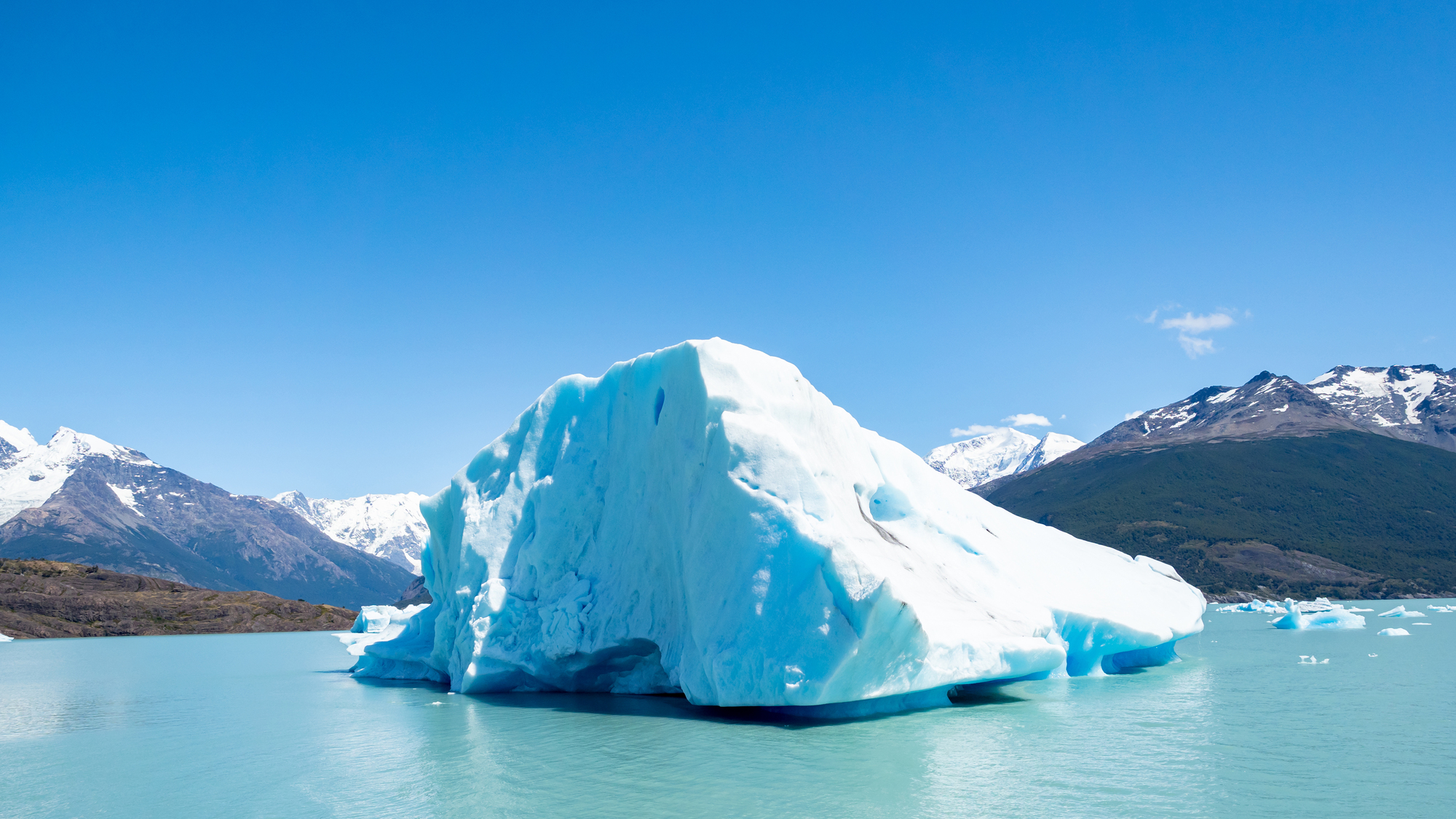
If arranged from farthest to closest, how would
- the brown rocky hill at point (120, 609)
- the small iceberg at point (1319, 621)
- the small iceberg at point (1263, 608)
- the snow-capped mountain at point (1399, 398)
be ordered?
the snow-capped mountain at point (1399, 398) < the brown rocky hill at point (120, 609) < the small iceberg at point (1263, 608) < the small iceberg at point (1319, 621)

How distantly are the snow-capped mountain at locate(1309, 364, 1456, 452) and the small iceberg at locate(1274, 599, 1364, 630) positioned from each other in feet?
474

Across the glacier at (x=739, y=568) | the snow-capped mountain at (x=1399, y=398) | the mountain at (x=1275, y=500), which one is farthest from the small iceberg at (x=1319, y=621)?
the snow-capped mountain at (x=1399, y=398)

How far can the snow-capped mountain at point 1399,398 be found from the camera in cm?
16812

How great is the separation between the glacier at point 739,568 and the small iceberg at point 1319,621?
67.6 feet

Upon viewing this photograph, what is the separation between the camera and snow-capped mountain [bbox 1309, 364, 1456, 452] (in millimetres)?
168125

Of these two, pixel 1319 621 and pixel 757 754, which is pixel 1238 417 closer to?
pixel 1319 621

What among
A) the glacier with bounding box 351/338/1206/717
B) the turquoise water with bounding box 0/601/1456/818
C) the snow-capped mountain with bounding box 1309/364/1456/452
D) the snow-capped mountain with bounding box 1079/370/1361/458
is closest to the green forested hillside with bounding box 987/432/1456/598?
the snow-capped mountain with bounding box 1079/370/1361/458

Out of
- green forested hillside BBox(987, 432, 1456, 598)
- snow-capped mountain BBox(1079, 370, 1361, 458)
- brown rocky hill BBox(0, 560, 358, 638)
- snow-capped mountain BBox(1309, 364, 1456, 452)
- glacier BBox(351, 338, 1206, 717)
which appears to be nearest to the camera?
glacier BBox(351, 338, 1206, 717)

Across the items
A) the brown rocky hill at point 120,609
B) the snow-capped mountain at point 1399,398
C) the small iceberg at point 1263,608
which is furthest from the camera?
the snow-capped mountain at point 1399,398

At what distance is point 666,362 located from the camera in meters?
16.9

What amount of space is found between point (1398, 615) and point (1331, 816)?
5356cm

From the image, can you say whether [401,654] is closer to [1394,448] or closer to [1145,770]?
[1145,770]

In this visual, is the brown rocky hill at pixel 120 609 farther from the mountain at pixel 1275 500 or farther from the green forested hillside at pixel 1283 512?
the mountain at pixel 1275 500

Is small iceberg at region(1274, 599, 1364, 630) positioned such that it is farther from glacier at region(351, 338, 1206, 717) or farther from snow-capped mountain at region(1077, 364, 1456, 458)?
snow-capped mountain at region(1077, 364, 1456, 458)
